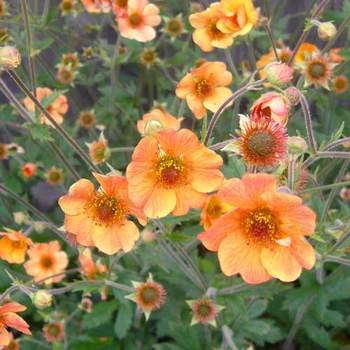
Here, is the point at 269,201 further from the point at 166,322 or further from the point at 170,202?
the point at 166,322

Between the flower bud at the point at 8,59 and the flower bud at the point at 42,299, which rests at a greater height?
the flower bud at the point at 8,59

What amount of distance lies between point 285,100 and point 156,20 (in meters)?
1.53

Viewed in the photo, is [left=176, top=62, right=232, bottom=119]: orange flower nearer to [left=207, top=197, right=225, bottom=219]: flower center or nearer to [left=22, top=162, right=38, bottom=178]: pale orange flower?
[left=207, top=197, right=225, bottom=219]: flower center

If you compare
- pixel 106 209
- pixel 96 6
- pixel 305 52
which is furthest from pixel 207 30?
pixel 106 209

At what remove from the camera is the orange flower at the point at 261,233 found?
154 cm

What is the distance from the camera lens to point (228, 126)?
320 centimetres

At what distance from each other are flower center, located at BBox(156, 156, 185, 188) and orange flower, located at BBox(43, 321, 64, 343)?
4.37ft

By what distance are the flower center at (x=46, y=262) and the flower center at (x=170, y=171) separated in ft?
4.12

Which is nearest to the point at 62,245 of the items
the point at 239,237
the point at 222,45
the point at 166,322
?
the point at 166,322

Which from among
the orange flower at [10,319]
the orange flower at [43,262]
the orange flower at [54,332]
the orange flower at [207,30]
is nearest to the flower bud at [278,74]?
the orange flower at [207,30]

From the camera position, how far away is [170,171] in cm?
178

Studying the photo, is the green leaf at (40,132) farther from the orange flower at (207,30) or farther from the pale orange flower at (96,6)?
the pale orange flower at (96,6)

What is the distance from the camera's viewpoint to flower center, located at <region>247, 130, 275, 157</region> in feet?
5.27

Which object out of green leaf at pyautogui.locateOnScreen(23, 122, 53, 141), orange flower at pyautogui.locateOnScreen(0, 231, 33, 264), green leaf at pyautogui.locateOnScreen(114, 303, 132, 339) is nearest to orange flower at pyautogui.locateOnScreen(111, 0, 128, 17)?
green leaf at pyautogui.locateOnScreen(23, 122, 53, 141)
